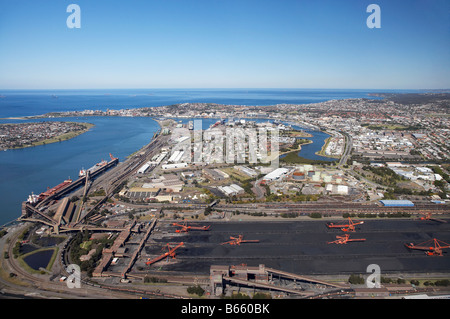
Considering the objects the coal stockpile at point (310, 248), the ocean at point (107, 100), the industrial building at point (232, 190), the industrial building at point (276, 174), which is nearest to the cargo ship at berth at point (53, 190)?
the coal stockpile at point (310, 248)

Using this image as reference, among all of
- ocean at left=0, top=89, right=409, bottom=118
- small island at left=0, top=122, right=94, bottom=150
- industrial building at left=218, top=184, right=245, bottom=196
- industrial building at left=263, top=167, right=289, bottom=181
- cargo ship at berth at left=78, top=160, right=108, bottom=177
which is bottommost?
industrial building at left=218, top=184, right=245, bottom=196

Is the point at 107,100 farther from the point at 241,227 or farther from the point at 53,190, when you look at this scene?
the point at 241,227

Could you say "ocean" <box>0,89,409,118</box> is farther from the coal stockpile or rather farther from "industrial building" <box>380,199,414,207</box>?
"industrial building" <box>380,199,414,207</box>

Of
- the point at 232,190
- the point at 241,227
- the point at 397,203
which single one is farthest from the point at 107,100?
the point at 397,203

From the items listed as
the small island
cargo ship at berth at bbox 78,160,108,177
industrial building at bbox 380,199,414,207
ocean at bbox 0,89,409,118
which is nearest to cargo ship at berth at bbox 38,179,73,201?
cargo ship at berth at bbox 78,160,108,177

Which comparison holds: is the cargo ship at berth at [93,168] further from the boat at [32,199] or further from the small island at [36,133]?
the small island at [36,133]
